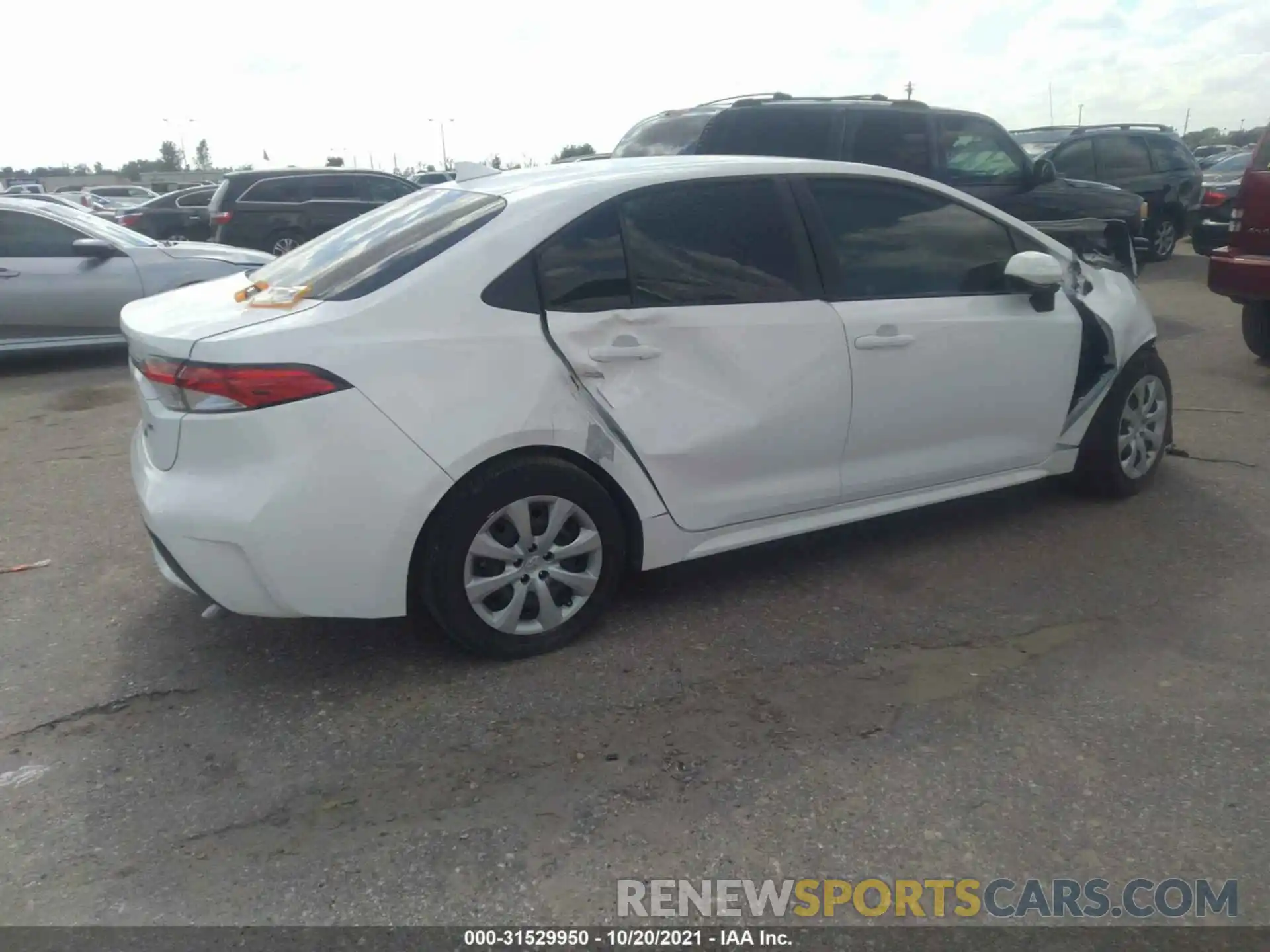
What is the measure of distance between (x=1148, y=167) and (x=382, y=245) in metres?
13.3

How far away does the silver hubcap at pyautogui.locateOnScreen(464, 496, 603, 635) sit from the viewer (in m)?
3.42

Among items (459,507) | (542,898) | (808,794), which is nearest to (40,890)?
(542,898)

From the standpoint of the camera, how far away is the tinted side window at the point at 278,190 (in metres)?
14.3

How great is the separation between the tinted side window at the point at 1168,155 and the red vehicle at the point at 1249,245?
23.9 ft

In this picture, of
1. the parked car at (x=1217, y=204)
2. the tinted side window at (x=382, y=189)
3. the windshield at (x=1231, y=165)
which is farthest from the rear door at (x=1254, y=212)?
the tinted side window at (x=382, y=189)

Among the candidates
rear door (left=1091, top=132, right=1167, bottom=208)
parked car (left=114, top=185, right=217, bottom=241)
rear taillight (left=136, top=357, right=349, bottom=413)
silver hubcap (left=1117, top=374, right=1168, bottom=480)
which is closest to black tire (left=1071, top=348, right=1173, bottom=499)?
silver hubcap (left=1117, top=374, right=1168, bottom=480)

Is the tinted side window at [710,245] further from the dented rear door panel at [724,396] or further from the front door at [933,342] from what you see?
the front door at [933,342]

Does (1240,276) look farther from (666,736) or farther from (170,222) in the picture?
(170,222)

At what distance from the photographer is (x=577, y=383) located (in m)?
3.50

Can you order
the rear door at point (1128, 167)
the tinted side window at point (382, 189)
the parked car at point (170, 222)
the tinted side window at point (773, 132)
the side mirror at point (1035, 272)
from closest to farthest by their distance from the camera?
1. the side mirror at point (1035, 272)
2. the tinted side window at point (773, 132)
3. the rear door at point (1128, 167)
4. the tinted side window at point (382, 189)
5. the parked car at point (170, 222)

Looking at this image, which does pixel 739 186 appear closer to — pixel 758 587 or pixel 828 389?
pixel 828 389

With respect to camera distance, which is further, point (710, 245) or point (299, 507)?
point (710, 245)

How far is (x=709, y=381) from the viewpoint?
3.73 m

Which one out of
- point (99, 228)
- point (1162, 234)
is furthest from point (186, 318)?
point (1162, 234)
